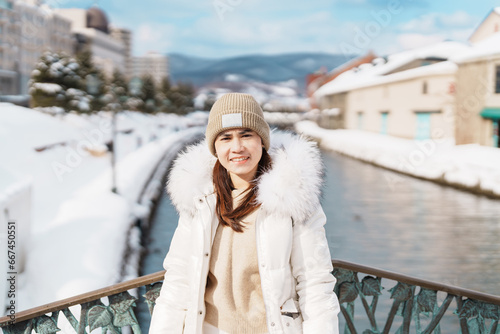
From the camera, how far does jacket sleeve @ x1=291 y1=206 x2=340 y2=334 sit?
1387 millimetres

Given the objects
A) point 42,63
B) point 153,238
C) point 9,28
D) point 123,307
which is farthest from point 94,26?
point 123,307

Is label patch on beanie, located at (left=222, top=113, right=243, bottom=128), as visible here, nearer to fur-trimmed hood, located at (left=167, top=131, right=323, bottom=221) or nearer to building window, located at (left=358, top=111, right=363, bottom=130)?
fur-trimmed hood, located at (left=167, top=131, right=323, bottom=221)

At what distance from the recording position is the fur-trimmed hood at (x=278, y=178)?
1.38 m

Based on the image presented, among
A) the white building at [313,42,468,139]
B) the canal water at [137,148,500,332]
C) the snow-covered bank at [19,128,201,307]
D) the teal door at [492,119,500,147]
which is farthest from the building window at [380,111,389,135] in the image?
the snow-covered bank at [19,128,201,307]

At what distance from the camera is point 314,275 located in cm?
139

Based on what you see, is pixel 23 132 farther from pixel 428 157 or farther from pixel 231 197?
pixel 428 157

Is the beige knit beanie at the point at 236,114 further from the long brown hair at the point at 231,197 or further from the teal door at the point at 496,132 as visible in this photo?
the teal door at the point at 496,132

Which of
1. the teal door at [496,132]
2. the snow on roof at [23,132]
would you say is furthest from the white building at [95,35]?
the teal door at [496,132]

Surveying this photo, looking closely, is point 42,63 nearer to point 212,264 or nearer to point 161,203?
point 161,203

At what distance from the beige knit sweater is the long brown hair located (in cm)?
3

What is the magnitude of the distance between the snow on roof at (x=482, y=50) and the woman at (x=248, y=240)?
14.9 meters

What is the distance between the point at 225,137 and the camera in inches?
58.2

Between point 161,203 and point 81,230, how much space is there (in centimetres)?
502

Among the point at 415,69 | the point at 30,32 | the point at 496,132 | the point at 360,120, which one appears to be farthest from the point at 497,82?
the point at 30,32
